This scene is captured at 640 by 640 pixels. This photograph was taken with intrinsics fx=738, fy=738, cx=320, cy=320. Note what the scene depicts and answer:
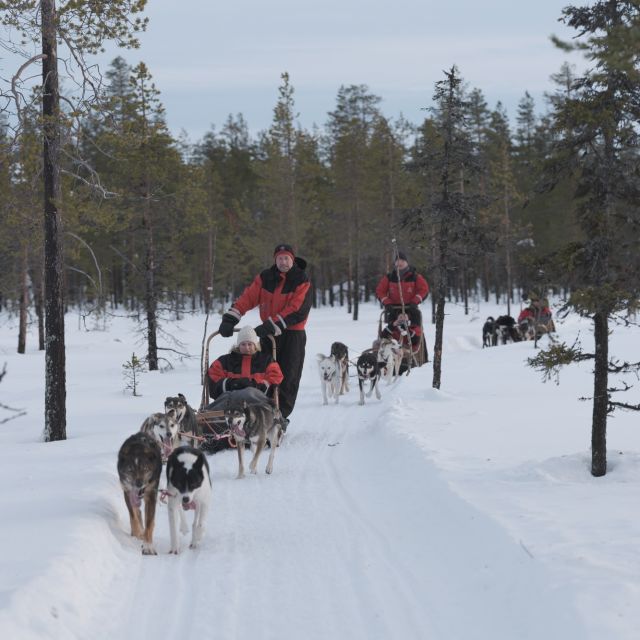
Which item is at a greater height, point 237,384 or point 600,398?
point 600,398

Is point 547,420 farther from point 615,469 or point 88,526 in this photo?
point 88,526

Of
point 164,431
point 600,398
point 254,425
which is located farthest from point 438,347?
point 164,431

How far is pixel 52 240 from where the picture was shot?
415 inches

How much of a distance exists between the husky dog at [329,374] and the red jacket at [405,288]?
9.44 feet

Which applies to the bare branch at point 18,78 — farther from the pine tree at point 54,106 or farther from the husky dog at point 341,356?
the husky dog at point 341,356

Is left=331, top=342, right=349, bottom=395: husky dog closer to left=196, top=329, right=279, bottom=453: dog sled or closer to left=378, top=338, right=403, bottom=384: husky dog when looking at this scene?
left=378, top=338, right=403, bottom=384: husky dog

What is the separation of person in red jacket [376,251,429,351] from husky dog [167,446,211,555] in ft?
34.8

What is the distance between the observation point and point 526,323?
28031 mm

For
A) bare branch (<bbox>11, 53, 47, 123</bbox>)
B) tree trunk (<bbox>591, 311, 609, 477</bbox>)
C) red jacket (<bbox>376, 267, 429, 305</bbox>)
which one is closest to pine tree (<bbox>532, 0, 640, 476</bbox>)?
tree trunk (<bbox>591, 311, 609, 477</bbox>)

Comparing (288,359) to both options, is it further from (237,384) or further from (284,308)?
(237,384)

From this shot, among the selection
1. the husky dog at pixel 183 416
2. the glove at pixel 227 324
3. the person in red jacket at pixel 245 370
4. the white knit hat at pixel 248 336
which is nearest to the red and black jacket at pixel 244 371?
the person in red jacket at pixel 245 370

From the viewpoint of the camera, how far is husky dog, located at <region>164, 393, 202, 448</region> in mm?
7785

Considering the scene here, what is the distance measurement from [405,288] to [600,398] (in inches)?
373

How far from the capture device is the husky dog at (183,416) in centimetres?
779
